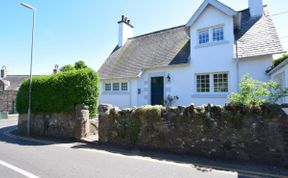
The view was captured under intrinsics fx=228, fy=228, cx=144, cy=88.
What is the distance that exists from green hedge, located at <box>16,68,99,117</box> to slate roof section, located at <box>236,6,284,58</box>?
27.8 feet

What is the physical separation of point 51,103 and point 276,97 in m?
11.0

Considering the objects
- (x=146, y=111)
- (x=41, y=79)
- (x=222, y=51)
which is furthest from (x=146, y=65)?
(x=146, y=111)

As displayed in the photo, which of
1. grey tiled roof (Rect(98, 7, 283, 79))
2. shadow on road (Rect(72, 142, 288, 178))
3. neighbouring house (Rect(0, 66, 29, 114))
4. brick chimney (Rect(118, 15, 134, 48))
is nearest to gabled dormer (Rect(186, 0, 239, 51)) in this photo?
grey tiled roof (Rect(98, 7, 283, 79))

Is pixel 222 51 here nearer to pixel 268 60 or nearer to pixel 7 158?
pixel 268 60

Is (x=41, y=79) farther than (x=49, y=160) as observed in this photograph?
Yes

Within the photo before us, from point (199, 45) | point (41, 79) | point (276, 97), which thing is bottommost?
point (276, 97)

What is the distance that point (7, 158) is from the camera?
7.55 metres


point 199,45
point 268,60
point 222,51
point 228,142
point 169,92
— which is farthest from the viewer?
point 169,92

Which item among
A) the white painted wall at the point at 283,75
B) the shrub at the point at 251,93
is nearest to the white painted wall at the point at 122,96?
the white painted wall at the point at 283,75

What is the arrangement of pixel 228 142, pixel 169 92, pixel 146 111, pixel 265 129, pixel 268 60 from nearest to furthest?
pixel 265 129 < pixel 228 142 < pixel 146 111 < pixel 268 60 < pixel 169 92

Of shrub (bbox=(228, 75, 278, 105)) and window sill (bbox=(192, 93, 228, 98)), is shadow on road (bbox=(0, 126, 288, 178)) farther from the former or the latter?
window sill (bbox=(192, 93, 228, 98))

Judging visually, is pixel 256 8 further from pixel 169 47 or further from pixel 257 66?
pixel 169 47

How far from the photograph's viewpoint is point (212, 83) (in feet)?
45.5

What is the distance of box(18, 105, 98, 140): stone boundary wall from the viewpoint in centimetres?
1117
